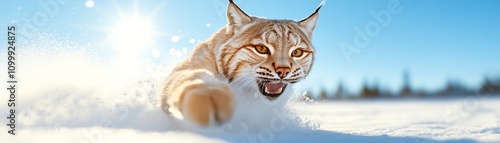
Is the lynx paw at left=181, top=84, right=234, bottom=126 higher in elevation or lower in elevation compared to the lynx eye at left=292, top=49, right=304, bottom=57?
lower

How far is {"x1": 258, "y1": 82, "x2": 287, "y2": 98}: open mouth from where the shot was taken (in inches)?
228

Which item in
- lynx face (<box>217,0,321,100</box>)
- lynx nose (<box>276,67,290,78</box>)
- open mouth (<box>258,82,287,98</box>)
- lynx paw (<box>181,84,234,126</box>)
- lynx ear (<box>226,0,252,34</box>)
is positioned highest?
lynx ear (<box>226,0,252,34</box>)

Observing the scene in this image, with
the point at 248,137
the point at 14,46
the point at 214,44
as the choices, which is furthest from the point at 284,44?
the point at 14,46

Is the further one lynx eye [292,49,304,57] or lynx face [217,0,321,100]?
lynx eye [292,49,304,57]

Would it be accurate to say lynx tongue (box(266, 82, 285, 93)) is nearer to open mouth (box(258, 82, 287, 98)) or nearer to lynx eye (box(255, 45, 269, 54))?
open mouth (box(258, 82, 287, 98))

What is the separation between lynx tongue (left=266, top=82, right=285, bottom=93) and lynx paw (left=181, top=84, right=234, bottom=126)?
2.42 m

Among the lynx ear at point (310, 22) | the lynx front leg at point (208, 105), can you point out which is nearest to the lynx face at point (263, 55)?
the lynx ear at point (310, 22)

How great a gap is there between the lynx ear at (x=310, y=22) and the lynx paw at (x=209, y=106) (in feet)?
11.9

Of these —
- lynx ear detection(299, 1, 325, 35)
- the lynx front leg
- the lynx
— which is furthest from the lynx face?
the lynx front leg

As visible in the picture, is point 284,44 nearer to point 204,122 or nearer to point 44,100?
point 204,122

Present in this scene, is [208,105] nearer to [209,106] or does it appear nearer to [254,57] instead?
Result: [209,106]

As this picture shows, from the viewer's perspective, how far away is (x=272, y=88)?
230 inches

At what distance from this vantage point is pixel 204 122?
324cm

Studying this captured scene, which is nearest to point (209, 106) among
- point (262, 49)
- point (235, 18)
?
point (262, 49)
